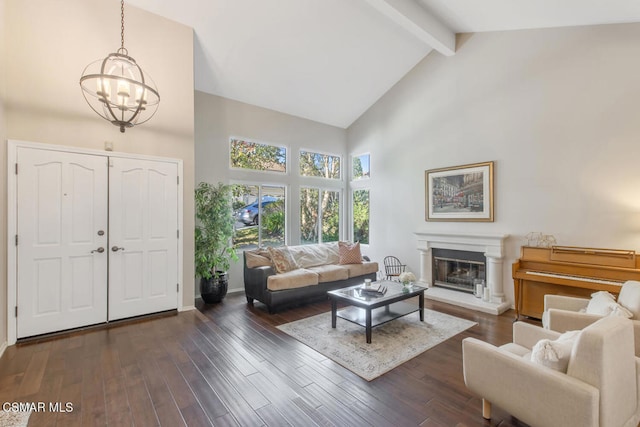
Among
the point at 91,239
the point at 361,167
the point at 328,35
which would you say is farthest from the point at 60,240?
the point at 361,167

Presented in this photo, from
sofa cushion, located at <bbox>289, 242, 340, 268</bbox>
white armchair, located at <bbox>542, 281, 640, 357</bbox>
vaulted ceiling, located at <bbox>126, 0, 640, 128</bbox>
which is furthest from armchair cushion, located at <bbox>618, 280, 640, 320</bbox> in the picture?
sofa cushion, located at <bbox>289, 242, 340, 268</bbox>

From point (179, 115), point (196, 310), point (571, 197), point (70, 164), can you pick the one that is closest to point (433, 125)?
point (571, 197)

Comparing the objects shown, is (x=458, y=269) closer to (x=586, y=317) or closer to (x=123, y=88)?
(x=586, y=317)

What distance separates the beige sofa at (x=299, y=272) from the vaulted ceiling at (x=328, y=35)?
3161 millimetres

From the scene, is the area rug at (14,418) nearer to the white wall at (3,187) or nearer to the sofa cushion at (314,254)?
the white wall at (3,187)

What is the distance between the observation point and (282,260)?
4820mm

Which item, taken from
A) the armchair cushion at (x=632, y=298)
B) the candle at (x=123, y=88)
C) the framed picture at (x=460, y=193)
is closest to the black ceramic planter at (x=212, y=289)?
the candle at (x=123, y=88)

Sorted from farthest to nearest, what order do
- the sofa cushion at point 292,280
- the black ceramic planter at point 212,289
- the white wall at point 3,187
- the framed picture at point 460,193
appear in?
the framed picture at point 460,193, the black ceramic planter at point 212,289, the sofa cushion at point 292,280, the white wall at point 3,187

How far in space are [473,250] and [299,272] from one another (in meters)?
3.05

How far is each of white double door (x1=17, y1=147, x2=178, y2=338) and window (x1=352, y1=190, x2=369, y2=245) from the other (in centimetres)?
433

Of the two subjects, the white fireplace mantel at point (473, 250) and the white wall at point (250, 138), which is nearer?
the white fireplace mantel at point (473, 250)

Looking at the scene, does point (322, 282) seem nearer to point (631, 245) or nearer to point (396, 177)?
point (396, 177)

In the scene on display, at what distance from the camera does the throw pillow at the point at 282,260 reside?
4738 mm

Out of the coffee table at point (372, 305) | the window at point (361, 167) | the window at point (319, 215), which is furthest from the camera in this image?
the window at point (361, 167)
